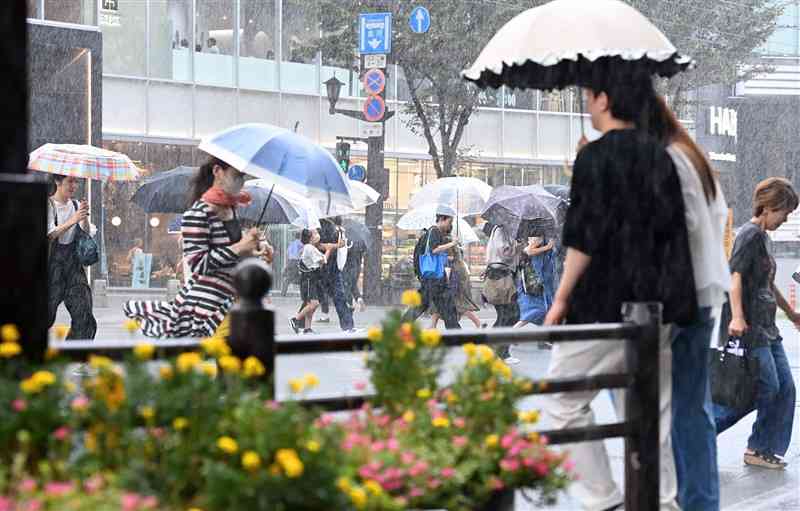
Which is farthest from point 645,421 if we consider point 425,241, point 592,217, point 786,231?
point 786,231

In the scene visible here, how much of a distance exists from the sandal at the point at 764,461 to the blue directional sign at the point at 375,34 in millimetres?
21297

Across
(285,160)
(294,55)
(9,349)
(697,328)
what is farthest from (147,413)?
(294,55)

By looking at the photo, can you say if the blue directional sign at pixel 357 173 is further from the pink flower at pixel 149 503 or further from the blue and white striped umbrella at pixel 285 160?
the pink flower at pixel 149 503

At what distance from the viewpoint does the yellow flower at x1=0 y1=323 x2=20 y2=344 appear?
3.19m

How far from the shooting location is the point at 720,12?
3962 centimetres

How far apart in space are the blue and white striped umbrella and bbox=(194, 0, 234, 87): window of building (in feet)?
99.7

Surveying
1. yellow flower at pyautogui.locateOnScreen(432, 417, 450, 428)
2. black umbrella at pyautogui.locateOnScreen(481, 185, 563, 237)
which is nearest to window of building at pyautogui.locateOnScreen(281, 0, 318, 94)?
black umbrella at pyautogui.locateOnScreen(481, 185, 563, 237)

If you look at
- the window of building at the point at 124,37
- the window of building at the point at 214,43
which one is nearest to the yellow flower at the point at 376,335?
the window of building at the point at 124,37

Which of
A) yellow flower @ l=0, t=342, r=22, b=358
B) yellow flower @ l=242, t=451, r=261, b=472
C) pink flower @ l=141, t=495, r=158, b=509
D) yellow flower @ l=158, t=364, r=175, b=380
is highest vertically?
yellow flower @ l=0, t=342, r=22, b=358

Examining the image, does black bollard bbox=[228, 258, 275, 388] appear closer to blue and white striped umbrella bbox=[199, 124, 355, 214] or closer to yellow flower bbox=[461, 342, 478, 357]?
yellow flower bbox=[461, 342, 478, 357]

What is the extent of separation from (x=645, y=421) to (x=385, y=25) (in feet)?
83.4

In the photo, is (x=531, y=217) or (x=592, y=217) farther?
(x=531, y=217)

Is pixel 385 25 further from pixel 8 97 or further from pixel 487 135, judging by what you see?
pixel 8 97

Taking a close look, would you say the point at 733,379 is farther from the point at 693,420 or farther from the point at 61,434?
the point at 61,434
